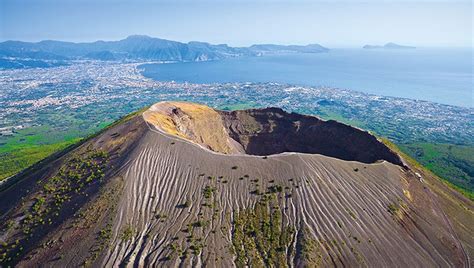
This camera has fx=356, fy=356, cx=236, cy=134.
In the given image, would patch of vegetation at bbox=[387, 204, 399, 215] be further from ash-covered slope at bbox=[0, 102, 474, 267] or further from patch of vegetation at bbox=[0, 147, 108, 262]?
patch of vegetation at bbox=[0, 147, 108, 262]

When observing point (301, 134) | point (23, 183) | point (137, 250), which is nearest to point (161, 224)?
point (137, 250)

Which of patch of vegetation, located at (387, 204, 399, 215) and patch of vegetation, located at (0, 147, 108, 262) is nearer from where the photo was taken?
patch of vegetation, located at (0, 147, 108, 262)

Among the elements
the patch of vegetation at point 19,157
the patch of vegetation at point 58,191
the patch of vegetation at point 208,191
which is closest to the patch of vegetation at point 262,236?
the patch of vegetation at point 208,191

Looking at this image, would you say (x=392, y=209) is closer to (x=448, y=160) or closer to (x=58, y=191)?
(x=58, y=191)

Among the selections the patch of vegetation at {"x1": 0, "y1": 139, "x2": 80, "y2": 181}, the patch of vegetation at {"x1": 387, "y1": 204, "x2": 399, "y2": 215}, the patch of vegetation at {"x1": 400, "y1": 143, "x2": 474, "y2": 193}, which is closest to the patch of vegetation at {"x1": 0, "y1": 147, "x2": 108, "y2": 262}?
the patch of vegetation at {"x1": 387, "y1": 204, "x2": 399, "y2": 215}

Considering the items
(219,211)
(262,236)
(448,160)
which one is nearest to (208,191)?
(219,211)

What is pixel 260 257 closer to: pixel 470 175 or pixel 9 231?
pixel 9 231

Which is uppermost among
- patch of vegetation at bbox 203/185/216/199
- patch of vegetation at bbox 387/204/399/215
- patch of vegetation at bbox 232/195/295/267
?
patch of vegetation at bbox 203/185/216/199
